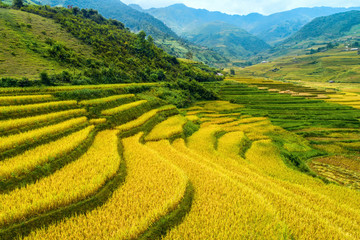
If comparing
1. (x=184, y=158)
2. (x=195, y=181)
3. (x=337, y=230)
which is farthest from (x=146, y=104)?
(x=337, y=230)

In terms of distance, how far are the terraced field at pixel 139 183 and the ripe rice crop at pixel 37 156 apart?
5 cm

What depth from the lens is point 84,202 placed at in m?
6.30

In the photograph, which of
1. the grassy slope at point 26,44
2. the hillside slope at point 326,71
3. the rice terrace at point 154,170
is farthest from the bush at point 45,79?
the hillside slope at point 326,71

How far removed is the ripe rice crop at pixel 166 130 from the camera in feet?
54.4

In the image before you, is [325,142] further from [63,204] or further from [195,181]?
[63,204]

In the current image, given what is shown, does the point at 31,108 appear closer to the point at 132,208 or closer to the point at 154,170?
the point at 154,170

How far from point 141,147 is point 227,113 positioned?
25203 mm

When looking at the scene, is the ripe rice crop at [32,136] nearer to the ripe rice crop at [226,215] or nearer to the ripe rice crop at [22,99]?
the ripe rice crop at [22,99]

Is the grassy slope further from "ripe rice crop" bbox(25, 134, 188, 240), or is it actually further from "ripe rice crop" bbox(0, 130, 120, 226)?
"ripe rice crop" bbox(25, 134, 188, 240)

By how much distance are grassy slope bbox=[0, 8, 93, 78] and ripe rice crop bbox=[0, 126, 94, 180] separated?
21286 mm

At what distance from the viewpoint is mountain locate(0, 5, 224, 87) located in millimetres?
26516

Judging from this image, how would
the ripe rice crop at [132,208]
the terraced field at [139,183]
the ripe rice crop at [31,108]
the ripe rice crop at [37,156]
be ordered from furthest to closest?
the ripe rice crop at [31,108]
the ripe rice crop at [37,156]
the terraced field at [139,183]
the ripe rice crop at [132,208]

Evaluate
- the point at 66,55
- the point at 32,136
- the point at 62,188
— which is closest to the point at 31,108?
the point at 32,136

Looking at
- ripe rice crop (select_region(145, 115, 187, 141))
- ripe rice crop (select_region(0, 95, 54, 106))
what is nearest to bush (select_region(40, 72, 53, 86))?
ripe rice crop (select_region(0, 95, 54, 106))
